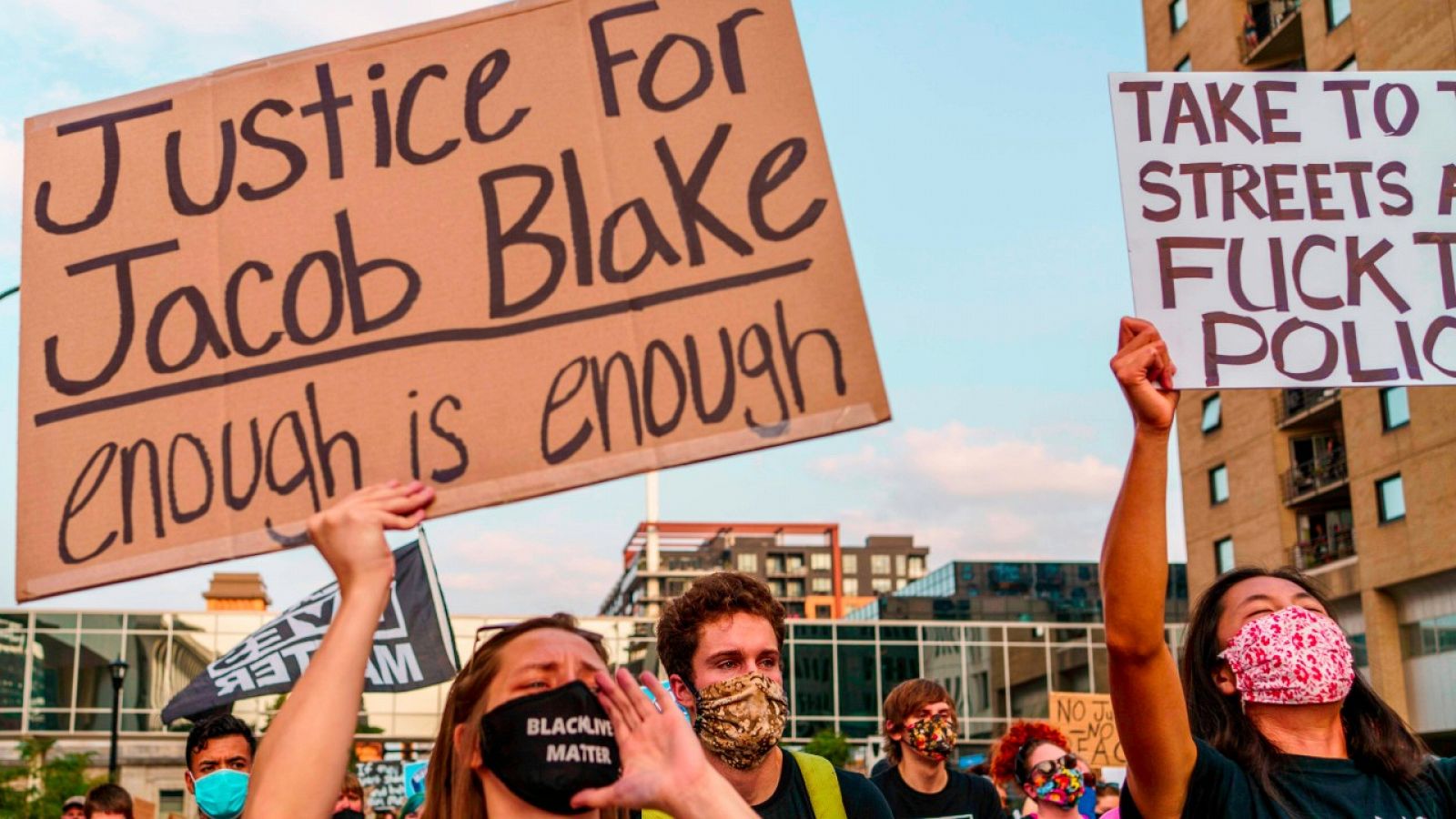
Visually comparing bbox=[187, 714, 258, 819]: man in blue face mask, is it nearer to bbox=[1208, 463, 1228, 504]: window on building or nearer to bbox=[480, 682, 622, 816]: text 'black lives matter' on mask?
bbox=[480, 682, 622, 816]: text 'black lives matter' on mask

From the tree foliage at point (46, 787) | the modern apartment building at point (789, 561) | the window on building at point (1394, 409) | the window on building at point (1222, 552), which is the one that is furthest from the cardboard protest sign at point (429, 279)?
the modern apartment building at point (789, 561)

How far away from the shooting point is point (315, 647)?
1034cm

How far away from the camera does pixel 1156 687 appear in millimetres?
3213

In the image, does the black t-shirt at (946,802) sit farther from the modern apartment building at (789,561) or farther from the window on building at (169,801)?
the modern apartment building at (789,561)

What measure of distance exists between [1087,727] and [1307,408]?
73.5 ft

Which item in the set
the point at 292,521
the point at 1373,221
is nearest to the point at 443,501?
the point at 292,521

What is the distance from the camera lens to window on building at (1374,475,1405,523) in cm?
3238

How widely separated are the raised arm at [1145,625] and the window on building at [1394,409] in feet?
101

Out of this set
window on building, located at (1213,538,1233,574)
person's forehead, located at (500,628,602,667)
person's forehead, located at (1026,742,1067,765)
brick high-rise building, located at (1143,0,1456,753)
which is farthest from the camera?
window on building, located at (1213,538,1233,574)

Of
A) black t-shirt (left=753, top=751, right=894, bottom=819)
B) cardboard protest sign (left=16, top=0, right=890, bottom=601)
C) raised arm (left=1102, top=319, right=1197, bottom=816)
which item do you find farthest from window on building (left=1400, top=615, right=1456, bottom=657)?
cardboard protest sign (left=16, top=0, right=890, bottom=601)

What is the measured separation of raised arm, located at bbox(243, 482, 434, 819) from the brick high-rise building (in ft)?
98.8

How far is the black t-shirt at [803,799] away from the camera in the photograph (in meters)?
4.10

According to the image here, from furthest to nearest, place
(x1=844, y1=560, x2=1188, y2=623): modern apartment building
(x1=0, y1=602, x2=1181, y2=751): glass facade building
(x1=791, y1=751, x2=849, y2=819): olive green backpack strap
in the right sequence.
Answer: (x1=844, y1=560, x2=1188, y2=623): modern apartment building
(x1=0, y1=602, x2=1181, y2=751): glass facade building
(x1=791, y1=751, x2=849, y2=819): olive green backpack strap

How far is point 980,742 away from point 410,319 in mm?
52772
